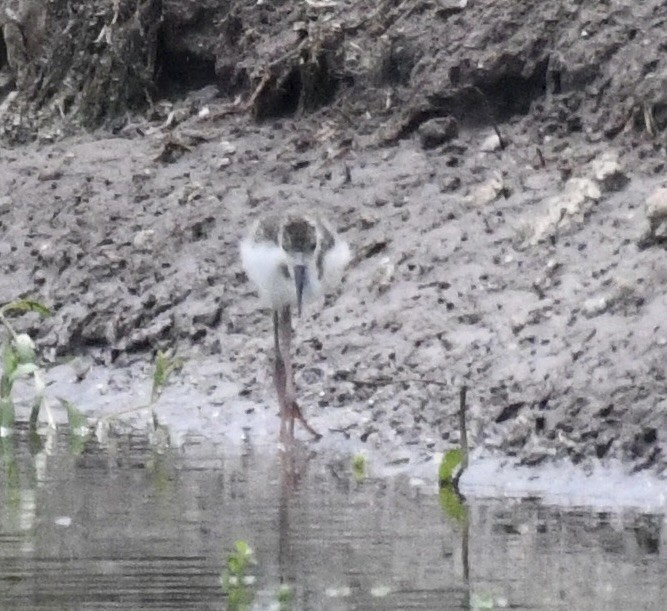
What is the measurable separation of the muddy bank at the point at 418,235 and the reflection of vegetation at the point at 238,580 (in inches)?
95.5

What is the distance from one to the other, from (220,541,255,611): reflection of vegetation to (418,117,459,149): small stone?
18.9 feet

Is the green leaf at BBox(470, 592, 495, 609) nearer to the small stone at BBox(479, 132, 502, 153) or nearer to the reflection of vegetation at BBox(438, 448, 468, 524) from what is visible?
the reflection of vegetation at BBox(438, 448, 468, 524)

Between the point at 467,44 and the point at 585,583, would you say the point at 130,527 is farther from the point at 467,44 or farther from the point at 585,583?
the point at 467,44

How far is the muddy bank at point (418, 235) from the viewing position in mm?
9289

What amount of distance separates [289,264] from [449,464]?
2.21 meters

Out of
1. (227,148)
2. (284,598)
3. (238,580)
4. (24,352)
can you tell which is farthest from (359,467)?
(227,148)

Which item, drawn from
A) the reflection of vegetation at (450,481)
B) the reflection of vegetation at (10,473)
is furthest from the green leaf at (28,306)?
the reflection of vegetation at (450,481)

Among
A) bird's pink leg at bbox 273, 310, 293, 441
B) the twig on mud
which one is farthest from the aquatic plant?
the twig on mud

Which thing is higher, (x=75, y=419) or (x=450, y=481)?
(x=75, y=419)

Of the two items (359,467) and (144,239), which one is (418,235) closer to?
(144,239)

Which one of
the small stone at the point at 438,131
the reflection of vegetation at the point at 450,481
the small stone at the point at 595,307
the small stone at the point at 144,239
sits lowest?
the reflection of vegetation at the point at 450,481

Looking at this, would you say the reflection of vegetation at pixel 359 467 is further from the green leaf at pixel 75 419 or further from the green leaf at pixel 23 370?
the green leaf at pixel 23 370

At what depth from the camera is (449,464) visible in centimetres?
827

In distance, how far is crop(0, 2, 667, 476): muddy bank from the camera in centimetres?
929
